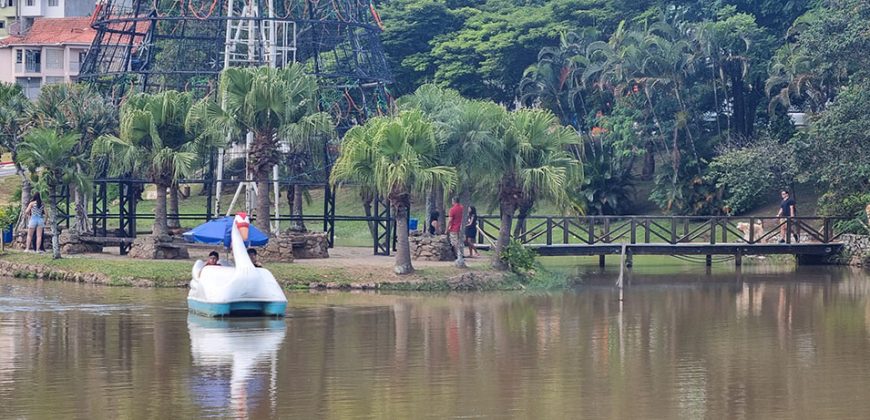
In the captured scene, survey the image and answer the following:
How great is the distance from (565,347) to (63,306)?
11480 mm

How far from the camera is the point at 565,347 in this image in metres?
27.2

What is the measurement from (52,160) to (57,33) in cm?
5028

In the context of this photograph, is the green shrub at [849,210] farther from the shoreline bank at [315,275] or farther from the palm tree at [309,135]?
the palm tree at [309,135]

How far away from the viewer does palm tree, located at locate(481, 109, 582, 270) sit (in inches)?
1452

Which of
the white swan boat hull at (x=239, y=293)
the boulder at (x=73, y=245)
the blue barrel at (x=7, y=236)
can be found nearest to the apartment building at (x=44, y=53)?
the blue barrel at (x=7, y=236)

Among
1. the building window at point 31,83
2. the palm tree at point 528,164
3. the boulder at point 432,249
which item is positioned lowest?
the boulder at point 432,249

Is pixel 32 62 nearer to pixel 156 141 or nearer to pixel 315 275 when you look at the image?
pixel 156 141

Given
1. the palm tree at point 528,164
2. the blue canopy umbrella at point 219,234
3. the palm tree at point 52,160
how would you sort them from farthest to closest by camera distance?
the palm tree at point 52,160 < the palm tree at point 528,164 < the blue canopy umbrella at point 219,234

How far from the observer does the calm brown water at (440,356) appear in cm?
2089

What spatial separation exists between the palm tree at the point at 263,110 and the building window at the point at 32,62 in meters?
50.8

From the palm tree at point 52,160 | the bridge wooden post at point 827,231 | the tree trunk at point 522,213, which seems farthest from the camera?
the bridge wooden post at point 827,231

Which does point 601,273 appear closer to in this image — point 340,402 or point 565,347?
point 565,347

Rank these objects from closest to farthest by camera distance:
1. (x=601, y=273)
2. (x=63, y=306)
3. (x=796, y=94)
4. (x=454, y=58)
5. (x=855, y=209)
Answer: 1. (x=63, y=306)
2. (x=601, y=273)
3. (x=855, y=209)
4. (x=796, y=94)
5. (x=454, y=58)

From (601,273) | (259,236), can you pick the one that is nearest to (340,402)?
(259,236)
